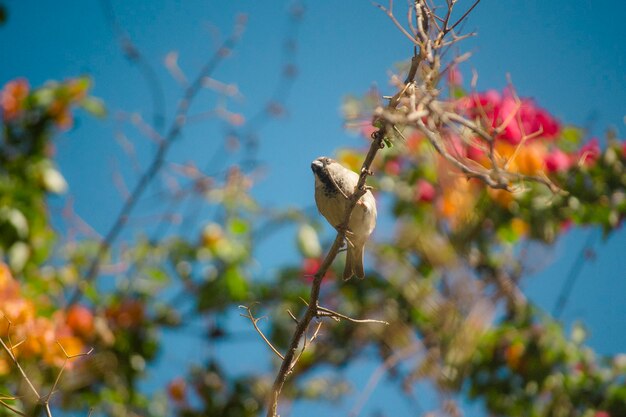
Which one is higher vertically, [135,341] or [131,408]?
[135,341]

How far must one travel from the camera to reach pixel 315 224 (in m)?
3.99

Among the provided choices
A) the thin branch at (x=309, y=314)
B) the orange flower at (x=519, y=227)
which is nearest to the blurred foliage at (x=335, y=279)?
the orange flower at (x=519, y=227)

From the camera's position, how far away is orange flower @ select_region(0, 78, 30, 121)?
3.51m

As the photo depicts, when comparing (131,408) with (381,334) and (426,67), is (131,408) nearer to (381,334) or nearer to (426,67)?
(381,334)

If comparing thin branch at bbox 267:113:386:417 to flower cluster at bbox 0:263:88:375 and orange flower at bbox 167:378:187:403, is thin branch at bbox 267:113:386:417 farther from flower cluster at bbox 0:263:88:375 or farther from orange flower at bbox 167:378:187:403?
orange flower at bbox 167:378:187:403

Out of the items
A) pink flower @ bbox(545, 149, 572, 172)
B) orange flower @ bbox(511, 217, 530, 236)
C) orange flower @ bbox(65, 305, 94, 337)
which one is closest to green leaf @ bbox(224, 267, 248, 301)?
orange flower @ bbox(65, 305, 94, 337)

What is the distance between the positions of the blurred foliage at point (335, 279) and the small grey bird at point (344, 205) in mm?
132

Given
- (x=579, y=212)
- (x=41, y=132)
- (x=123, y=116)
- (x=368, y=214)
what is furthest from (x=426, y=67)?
(x=41, y=132)

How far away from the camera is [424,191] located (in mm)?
3811

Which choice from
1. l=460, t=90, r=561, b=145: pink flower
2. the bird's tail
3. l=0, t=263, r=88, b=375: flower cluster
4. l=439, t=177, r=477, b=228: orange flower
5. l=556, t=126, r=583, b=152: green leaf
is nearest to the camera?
l=0, t=263, r=88, b=375: flower cluster

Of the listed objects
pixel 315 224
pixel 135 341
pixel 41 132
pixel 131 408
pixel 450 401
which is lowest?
pixel 450 401

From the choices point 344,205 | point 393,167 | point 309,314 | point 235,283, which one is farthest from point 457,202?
point 235,283

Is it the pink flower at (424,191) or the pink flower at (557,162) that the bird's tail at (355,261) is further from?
the pink flower at (557,162)

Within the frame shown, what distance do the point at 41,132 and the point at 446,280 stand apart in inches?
97.0
